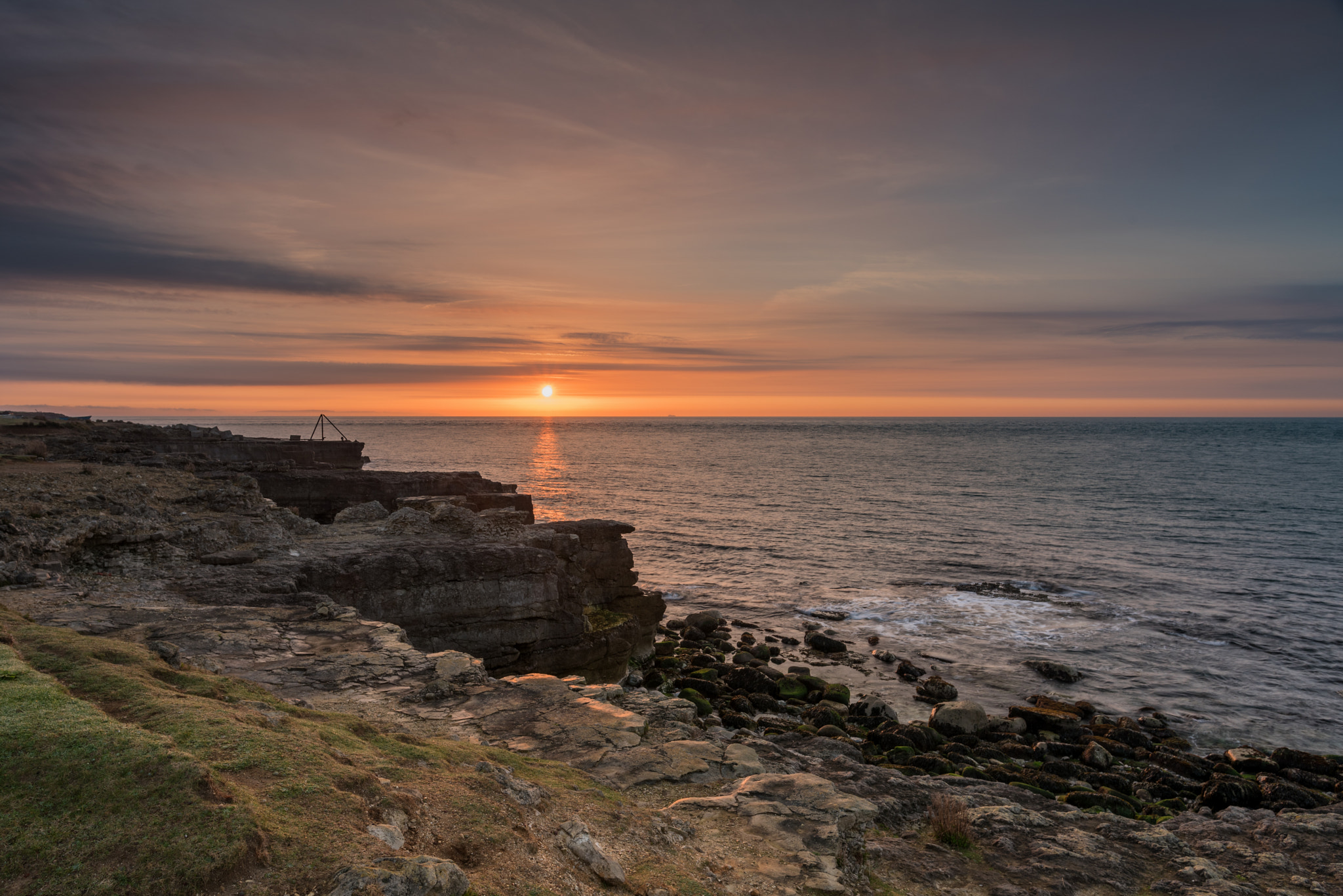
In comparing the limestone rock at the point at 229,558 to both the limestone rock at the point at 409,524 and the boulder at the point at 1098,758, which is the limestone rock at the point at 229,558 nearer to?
the limestone rock at the point at 409,524

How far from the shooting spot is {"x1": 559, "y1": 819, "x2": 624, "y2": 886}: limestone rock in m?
5.20

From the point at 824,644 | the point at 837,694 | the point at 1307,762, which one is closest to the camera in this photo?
the point at 1307,762

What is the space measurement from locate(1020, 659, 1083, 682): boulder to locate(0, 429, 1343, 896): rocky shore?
0.63ft

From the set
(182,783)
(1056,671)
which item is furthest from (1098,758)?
(182,783)

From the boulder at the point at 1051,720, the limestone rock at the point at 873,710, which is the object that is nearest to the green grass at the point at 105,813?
the limestone rock at the point at 873,710

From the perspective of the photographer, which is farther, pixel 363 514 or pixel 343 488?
pixel 343 488

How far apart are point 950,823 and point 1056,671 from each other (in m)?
17.0

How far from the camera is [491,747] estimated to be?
25.4 feet

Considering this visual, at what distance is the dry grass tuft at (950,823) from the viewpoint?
26.0 feet

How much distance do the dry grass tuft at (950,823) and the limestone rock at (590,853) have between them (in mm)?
4669

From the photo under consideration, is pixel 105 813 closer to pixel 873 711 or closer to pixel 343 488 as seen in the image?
pixel 873 711

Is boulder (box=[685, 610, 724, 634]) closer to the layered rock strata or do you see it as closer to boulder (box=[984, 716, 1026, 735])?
the layered rock strata

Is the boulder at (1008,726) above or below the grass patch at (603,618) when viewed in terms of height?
below

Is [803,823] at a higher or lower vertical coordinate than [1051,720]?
higher
